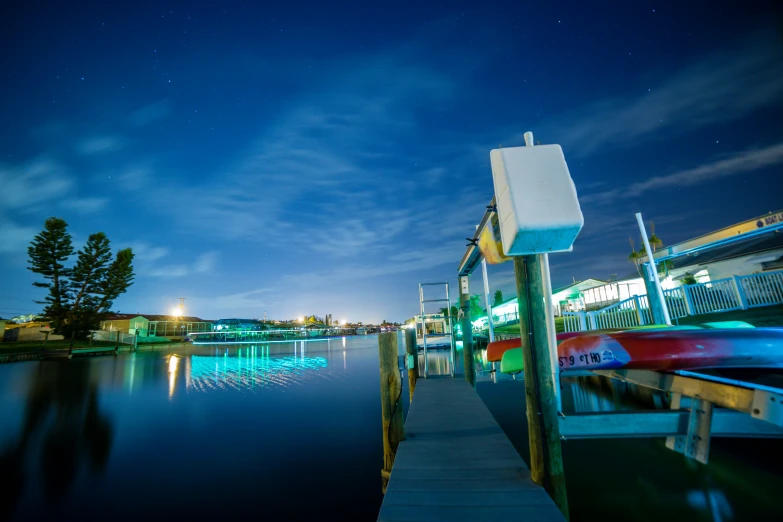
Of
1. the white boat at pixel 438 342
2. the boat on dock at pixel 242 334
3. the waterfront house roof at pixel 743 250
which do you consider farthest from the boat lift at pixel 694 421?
the boat on dock at pixel 242 334

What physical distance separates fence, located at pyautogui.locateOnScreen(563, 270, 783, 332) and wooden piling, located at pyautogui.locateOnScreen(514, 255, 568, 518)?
838cm

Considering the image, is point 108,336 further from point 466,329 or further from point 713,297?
point 713,297

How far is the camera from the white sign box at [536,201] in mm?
2555

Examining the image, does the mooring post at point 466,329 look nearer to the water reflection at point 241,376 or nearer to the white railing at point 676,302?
the white railing at point 676,302

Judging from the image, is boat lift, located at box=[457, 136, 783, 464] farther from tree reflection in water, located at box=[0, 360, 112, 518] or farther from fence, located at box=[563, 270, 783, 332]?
tree reflection in water, located at box=[0, 360, 112, 518]

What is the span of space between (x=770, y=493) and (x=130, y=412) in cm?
1576

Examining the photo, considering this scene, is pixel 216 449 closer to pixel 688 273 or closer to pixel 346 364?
pixel 346 364

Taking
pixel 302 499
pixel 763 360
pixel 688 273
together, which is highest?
pixel 688 273

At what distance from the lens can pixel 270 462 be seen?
677cm

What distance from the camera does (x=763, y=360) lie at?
10.5ft

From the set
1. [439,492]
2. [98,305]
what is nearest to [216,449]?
[439,492]

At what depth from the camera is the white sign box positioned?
8.38 ft

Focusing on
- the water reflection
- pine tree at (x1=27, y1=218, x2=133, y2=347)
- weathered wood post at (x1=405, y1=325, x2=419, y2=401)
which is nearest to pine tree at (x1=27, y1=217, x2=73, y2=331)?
pine tree at (x1=27, y1=218, x2=133, y2=347)

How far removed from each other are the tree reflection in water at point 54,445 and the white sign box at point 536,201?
346 inches
